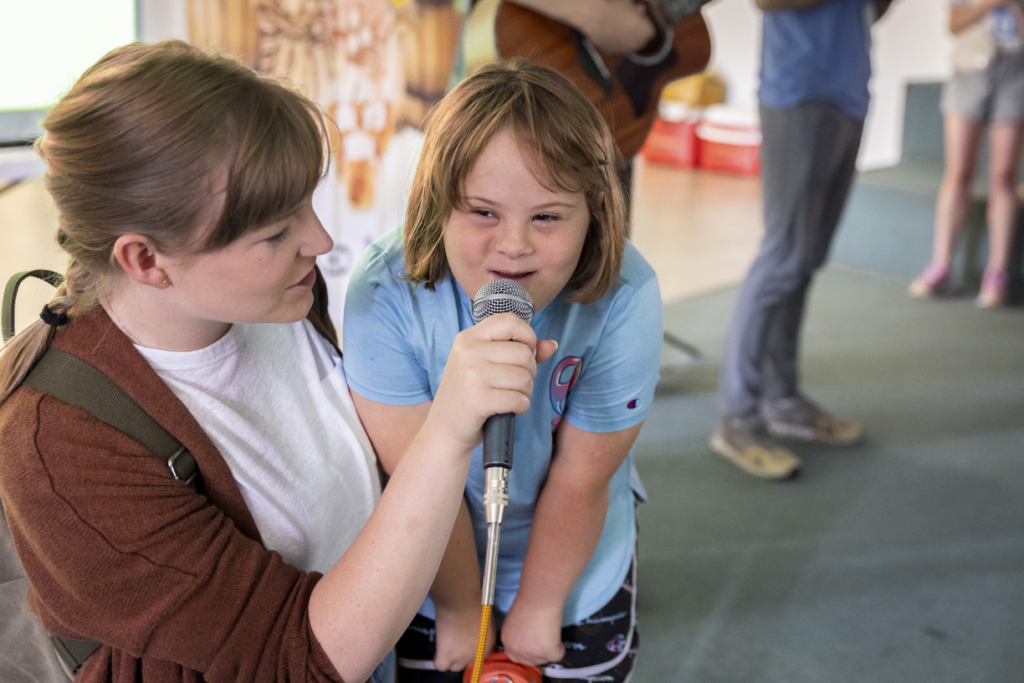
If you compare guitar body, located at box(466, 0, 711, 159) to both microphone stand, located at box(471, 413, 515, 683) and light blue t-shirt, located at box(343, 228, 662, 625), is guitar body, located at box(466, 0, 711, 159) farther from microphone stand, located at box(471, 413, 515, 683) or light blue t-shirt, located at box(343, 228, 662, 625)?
microphone stand, located at box(471, 413, 515, 683)

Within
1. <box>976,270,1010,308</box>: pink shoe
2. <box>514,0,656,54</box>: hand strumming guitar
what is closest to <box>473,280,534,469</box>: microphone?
<box>514,0,656,54</box>: hand strumming guitar

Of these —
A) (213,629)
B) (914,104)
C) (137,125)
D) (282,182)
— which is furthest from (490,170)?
(914,104)

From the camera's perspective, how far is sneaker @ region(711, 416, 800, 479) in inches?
97.7

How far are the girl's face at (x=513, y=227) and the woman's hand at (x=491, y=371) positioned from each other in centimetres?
14

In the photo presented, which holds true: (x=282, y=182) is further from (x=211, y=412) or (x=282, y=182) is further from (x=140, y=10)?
(x=140, y=10)

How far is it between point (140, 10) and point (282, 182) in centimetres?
131

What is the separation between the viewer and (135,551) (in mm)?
735

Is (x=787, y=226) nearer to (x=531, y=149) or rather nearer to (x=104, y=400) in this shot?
(x=531, y=149)

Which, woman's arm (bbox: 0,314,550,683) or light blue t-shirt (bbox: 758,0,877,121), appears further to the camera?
light blue t-shirt (bbox: 758,0,877,121)

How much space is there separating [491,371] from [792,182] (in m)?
1.90

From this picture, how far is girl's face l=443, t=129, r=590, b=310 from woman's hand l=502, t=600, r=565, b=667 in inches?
15.3

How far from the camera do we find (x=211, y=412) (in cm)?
84

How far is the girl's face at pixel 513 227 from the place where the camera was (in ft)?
2.75

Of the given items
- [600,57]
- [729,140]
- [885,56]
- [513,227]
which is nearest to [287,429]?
[513,227]
